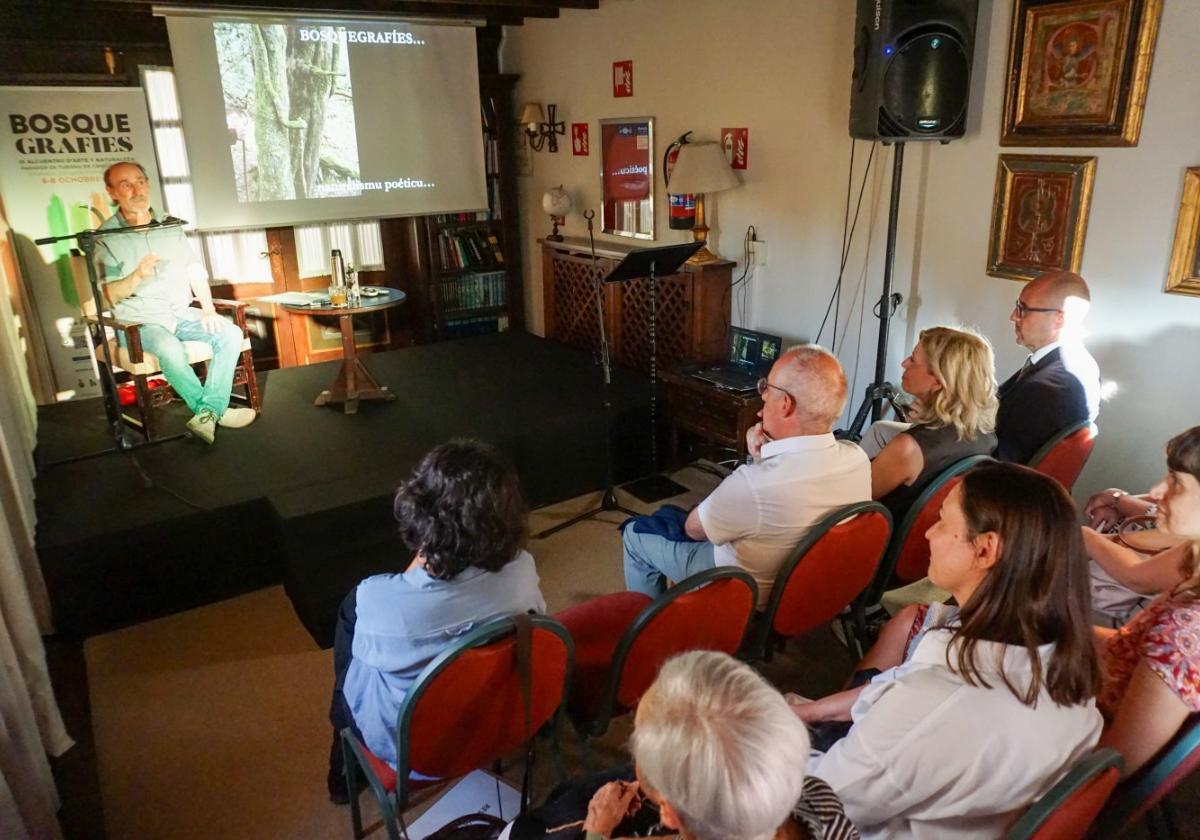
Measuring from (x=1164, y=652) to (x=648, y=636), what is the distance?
91 cm

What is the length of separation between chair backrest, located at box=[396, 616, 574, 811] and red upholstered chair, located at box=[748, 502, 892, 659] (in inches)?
23.4

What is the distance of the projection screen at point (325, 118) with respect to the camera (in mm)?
4645

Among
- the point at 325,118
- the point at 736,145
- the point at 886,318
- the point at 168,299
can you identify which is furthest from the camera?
the point at 325,118

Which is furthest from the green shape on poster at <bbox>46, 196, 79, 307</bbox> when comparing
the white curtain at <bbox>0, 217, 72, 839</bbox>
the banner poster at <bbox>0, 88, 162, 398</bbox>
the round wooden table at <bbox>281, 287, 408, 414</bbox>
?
the white curtain at <bbox>0, 217, 72, 839</bbox>

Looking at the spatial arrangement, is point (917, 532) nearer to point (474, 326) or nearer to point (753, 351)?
point (753, 351)

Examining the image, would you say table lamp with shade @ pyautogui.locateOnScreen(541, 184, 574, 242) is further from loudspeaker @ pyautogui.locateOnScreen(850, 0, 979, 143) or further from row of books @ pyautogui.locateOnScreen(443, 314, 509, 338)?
loudspeaker @ pyautogui.locateOnScreen(850, 0, 979, 143)

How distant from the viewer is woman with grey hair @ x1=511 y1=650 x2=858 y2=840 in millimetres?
875

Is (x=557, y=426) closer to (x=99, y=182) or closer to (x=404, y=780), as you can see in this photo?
(x=404, y=780)

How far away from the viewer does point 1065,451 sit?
2.34 meters

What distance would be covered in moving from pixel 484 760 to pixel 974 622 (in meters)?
1.03

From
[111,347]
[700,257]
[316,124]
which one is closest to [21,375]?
[111,347]

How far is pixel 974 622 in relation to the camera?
47.8 inches

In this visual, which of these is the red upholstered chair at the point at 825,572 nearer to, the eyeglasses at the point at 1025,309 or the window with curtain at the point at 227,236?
the eyeglasses at the point at 1025,309

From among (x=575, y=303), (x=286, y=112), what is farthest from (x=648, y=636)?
(x=286, y=112)
